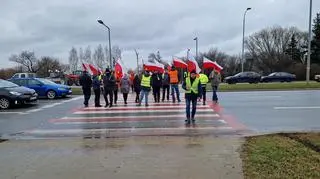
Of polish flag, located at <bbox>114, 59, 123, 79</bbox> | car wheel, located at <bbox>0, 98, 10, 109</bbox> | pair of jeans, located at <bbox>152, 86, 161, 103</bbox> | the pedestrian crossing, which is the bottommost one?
the pedestrian crossing

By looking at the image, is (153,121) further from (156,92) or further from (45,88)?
(45,88)

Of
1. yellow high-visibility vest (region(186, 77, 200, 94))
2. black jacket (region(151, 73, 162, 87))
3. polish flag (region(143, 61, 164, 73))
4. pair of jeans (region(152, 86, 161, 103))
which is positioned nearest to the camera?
yellow high-visibility vest (region(186, 77, 200, 94))

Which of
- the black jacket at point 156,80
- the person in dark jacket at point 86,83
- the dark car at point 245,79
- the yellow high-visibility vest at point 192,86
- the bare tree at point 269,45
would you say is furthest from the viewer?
the bare tree at point 269,45

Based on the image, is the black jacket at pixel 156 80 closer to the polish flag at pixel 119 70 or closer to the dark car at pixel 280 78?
the polish flag at pixel 119 70

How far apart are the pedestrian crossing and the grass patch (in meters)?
2.33

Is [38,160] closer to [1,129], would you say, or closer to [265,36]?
[1,129]

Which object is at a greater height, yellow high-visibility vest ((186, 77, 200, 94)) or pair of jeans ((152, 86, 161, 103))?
yellow high-visibility vest ((186, 77, 200, 94))

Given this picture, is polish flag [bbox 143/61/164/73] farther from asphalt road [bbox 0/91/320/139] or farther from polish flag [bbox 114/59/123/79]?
asphalt road [bbox 0/91/320/139]

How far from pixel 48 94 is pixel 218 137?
60.6ft

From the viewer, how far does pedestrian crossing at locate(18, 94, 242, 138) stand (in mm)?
12442

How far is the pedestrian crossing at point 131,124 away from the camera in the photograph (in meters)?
12.4

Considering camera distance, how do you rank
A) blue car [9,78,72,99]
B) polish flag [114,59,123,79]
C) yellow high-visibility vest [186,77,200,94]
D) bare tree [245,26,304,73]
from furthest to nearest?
bare tree [245,26,304,73] → blue car [9,78,72,99] → polish flag [114,59,123,79] → yellow high-visibility vest [186,77,200,94]

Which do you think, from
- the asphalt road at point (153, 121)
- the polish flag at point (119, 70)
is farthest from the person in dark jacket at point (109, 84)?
the polish flag at point (119, 70)

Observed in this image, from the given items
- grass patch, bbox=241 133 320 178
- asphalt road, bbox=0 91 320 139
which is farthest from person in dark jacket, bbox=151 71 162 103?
grass patch, bbox=241 133 320 178
